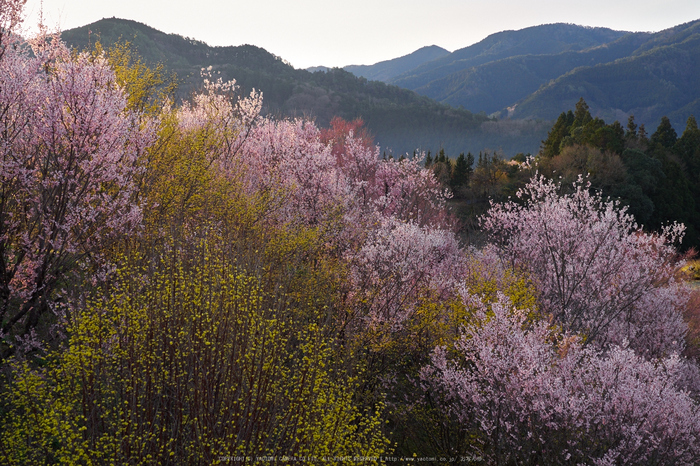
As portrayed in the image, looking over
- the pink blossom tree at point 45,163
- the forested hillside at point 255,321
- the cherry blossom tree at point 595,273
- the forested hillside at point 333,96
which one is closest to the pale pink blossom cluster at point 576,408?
the forested hillside at point 255,321

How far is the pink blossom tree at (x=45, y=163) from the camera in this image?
9.90m

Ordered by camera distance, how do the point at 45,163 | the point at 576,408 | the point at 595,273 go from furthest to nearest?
the point at 595,273, the point at 45,163, the point at 576,408

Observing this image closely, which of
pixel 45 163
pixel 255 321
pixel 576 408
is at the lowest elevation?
pixel 576 408

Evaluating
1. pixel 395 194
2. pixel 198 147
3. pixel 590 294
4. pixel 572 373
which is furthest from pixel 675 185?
pixel 198 147

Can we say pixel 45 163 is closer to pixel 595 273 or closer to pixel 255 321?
pixel 255 321

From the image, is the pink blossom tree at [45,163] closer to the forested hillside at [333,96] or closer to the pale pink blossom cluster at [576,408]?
the pale pink blossom cluster at [576,408]

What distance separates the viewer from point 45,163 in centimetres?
1059

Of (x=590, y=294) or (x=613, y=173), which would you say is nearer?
(x=590, y=294)

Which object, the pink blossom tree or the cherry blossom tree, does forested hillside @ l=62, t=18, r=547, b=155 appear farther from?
the pink blossom tree

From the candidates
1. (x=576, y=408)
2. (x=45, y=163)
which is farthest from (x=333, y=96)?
(x=576, y=408)

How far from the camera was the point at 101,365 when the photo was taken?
820 centimetres

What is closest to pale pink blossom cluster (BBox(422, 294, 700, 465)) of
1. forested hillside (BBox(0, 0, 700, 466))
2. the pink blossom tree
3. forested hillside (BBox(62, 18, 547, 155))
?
forested hillside (BBox(0, 0, 700, 466))

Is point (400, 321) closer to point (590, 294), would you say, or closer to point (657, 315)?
point (590, 294)

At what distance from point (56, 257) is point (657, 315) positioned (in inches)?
1082
